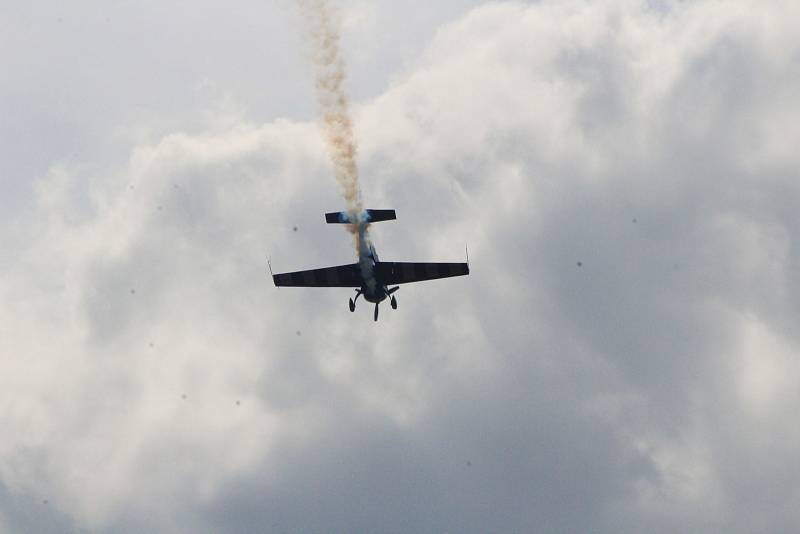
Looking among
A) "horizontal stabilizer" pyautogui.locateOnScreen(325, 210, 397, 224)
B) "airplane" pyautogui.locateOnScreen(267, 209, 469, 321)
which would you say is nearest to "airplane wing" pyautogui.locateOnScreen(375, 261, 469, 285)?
"airplane" pyautogui.locateOnScreen(267, 209, 469, 321)

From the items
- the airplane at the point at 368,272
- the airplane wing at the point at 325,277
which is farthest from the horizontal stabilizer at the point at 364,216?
the airplane wing at the point at 325,277

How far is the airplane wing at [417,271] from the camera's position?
104312mm

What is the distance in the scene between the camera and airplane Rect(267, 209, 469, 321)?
95375mm

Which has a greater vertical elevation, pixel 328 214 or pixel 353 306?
pixel 328 214

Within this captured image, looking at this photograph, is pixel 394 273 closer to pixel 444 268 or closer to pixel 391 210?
pixel 444 268

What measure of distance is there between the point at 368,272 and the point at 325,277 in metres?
6.83

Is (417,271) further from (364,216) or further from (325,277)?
(364,216)

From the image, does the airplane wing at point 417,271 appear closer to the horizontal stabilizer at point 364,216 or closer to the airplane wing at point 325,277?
the airplane wing at point 325,277

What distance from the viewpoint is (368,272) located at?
10156 centimetres

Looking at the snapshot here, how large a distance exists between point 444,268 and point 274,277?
13882mm

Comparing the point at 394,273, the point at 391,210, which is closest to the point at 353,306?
the point at 394,273

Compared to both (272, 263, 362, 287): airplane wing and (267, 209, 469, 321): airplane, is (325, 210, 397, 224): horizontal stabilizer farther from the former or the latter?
(272, 263, 362, 287): airplane wing

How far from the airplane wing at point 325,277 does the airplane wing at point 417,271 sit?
98.6 inches

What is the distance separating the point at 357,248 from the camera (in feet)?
330
